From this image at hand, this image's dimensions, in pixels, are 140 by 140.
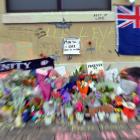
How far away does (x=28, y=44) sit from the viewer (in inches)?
395

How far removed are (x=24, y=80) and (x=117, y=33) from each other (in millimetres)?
2833

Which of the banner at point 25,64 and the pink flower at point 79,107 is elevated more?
the banner at point 25,64

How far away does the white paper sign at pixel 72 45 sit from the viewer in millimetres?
9984

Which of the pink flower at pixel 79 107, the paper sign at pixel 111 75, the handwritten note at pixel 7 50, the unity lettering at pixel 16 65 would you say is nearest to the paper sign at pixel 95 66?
the paper sign at pixel 111 75

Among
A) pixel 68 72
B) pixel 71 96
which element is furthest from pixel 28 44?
pixel 71 96

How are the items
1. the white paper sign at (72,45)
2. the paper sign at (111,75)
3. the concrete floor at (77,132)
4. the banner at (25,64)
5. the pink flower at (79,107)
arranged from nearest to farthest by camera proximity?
the concrete floor at (77,132), the pink flower at (79,107), the paper sign at (111,75), the banner at (25,64), the white paper sign at (72,45)

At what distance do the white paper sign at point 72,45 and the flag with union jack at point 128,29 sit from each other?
812mm

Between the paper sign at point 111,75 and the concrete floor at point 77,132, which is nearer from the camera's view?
the concrete floor at point 77,132

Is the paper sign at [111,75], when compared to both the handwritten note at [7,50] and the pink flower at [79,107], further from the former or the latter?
the handwritten note at [7,50]

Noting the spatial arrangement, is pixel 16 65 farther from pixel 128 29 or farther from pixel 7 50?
pixel 128 29

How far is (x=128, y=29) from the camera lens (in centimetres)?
1008

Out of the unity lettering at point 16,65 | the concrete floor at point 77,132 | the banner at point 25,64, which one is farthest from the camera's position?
the unity lettering at point 16,65

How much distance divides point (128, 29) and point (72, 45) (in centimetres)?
118

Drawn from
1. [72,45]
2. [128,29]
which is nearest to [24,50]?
[72,45]
